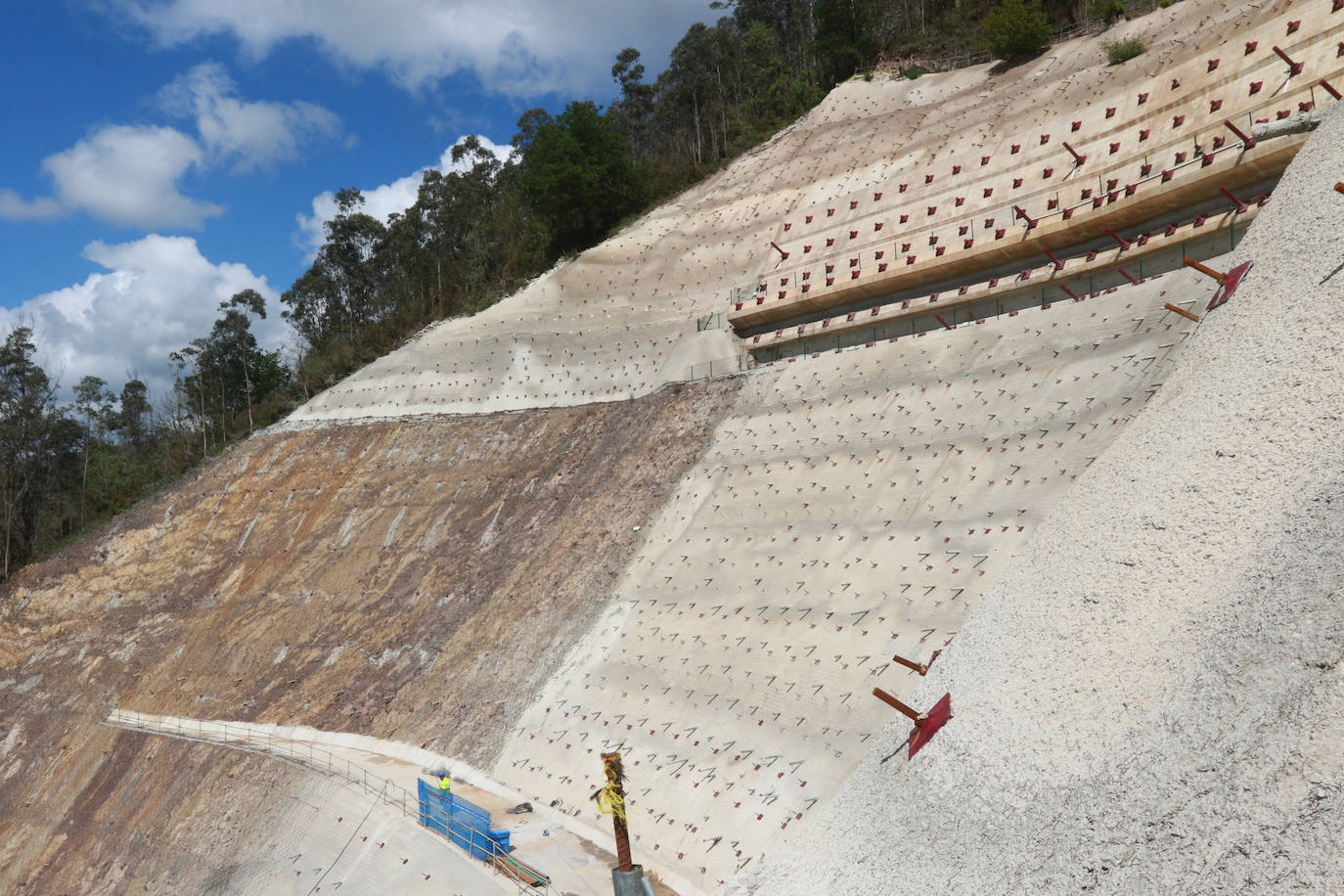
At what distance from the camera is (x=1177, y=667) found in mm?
6855

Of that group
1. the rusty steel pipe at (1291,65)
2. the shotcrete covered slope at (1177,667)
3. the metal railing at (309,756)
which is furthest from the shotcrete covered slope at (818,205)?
the metal railing at (309,756)

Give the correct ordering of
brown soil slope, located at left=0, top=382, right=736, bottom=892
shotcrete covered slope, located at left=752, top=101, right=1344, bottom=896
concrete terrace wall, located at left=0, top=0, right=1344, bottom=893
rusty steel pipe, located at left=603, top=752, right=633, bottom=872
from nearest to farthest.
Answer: shotcrete covered slope, located at left=752, top=101, right=1344, bottom=896 → concrete terrace wall, located at left=0, top=0, right=1344, bottom=893 → rusty steel pipe, located at left=603, top=752, right=633, bottom=872 → brown soil slope, located at left=0, top=382, right=736, bottom=892

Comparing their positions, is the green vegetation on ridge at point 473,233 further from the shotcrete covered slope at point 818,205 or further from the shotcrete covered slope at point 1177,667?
the shotcrete covered slope at point 1177,667

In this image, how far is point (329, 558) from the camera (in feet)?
96.3

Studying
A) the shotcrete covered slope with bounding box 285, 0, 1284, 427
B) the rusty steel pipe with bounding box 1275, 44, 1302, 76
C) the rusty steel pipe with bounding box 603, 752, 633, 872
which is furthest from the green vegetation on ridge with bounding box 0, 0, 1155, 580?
the rusty steel pipe with bounding box 603, 752, 633, 872

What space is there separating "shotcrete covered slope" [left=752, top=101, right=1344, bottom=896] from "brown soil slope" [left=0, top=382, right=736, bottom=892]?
12.6 m

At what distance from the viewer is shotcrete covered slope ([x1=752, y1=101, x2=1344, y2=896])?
557cm

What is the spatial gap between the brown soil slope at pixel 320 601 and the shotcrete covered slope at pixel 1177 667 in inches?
498

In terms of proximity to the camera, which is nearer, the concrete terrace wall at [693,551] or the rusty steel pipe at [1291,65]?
the concrete terrace wall at [693,551]

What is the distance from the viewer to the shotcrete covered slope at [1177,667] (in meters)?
5.57

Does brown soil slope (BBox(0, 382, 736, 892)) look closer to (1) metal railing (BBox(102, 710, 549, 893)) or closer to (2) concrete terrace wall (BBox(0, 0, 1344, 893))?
(2) concrete terrace wall (BBox(0, 0, 1344, 893))

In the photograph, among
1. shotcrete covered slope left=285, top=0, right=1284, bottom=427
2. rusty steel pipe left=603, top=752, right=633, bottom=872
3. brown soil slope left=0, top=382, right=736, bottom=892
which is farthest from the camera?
shotcrete covered slope left=285, top=0, right=1284, bottom=427

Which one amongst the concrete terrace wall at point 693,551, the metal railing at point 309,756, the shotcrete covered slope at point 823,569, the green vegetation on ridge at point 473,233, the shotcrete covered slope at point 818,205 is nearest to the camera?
the concrete terrace wall at point 693,551

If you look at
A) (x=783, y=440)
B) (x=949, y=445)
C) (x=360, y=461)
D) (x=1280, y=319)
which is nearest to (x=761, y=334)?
(x=783, y=440)
